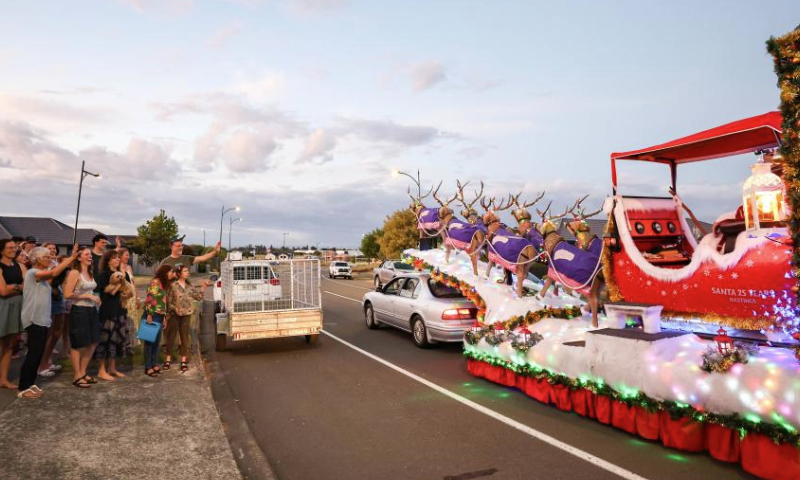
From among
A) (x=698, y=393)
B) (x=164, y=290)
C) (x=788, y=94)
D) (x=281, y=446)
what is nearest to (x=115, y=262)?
(x=164, y=290)

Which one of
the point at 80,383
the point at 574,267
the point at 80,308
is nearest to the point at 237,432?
the point at 80,383

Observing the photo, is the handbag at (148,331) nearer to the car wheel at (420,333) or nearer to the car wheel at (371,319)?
the car wheel at (420,333)

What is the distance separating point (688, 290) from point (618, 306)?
821mm

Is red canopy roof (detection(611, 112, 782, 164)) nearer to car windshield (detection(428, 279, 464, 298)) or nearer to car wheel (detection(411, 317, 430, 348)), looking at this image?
car windshield (detection(428, 279, 464, 298))

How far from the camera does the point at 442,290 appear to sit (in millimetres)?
10117

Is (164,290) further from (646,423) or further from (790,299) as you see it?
(790,299)

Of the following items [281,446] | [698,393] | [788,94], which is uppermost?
[788,94]

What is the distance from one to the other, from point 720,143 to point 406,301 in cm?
631

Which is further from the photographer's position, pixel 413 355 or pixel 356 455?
pixel 413 355

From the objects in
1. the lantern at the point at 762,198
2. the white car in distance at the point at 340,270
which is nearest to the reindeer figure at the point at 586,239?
the lantern at the point at 762,198

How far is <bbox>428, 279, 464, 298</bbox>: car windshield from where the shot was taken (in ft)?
32.5

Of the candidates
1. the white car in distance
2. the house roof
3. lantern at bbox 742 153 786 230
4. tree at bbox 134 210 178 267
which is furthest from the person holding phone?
the house roof

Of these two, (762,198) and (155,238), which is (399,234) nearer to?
(155,238)

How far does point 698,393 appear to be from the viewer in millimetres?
4418
